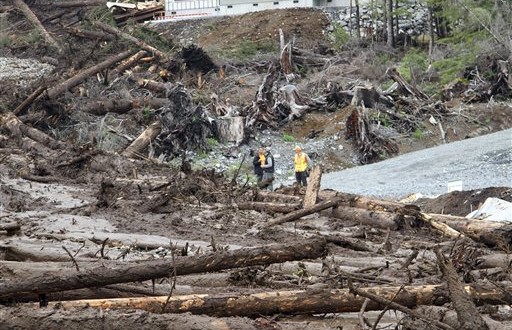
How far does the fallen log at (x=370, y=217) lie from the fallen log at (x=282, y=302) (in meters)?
4.72

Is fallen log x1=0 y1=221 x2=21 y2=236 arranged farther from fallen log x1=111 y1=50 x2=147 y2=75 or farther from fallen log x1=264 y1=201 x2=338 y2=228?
fallen log x1=111 y1=50 x2=147 y2=75

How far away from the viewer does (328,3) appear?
4219 cm

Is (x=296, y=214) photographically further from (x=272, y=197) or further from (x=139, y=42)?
(x=139, y=42)

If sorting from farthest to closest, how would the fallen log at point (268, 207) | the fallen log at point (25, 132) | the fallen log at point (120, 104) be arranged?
the fallen log at point (120, 104) → the fallen log at point (25, 132) → the fallen log at point (268, 207)

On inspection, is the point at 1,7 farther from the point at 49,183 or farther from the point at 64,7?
the point at 49,183

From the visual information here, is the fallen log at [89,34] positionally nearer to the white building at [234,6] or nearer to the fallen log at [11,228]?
the white building at [234,6]

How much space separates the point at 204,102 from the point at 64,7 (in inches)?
574

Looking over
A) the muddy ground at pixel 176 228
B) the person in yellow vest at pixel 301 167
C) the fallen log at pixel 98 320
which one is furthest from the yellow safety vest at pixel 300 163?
the fallen log at pixel 98 320

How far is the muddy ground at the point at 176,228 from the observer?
434 cm

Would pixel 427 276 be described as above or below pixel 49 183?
above

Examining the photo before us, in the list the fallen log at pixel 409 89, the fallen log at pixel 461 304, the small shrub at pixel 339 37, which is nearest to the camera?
the fallen log at pixel 461 304

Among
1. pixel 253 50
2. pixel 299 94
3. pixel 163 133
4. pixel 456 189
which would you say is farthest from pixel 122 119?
pixel 253 50

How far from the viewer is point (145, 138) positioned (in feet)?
61.2

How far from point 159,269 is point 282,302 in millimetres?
713
